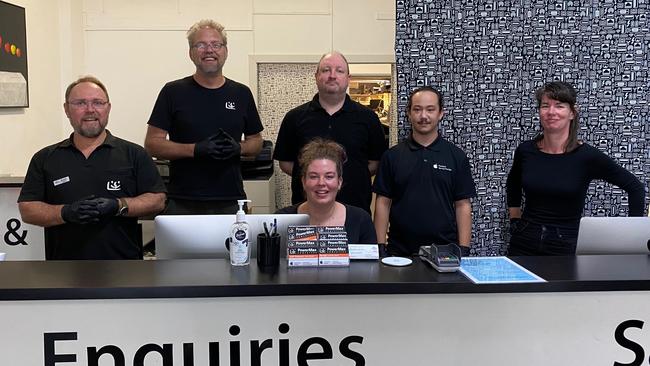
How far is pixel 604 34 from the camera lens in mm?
3195

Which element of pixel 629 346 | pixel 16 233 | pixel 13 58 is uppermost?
pixel 13 58

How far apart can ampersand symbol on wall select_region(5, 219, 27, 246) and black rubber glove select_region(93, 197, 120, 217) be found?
116 cm

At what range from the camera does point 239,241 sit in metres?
1.82

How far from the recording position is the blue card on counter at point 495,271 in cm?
170

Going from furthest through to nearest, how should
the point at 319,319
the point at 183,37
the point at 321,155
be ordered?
1. the point at 183,37
2. the point at 321,155
3. the point at 319,319

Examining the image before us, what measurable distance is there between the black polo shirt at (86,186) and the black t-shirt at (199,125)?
44 cm

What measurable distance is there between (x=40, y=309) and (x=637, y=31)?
3217 millimetres

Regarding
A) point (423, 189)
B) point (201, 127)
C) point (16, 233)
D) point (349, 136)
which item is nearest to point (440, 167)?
point (423, 189)

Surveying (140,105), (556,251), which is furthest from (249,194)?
(556,251)

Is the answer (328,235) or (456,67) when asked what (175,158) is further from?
(456,67)

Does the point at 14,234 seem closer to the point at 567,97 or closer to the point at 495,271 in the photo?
the point at 495,271

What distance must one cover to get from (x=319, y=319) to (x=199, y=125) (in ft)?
5.30

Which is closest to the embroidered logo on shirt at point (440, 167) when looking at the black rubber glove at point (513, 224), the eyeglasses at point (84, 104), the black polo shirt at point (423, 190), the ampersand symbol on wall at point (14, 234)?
the black polo shirt at point (423, 190)

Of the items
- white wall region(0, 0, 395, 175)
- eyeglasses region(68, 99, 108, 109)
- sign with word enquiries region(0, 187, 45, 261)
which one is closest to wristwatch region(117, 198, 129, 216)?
eyeglasses region(68, 99, 108, 109)
